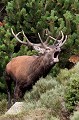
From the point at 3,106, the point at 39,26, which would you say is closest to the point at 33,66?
the point at 3,106

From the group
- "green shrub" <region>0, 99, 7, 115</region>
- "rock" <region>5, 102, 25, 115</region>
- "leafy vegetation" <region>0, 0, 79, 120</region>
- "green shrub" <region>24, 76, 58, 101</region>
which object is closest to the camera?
"rock" <region>5, 102, 25, 115</region>

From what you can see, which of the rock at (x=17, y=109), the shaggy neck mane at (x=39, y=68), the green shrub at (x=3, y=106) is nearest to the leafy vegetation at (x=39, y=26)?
the green shrub at (x=3, y=106)

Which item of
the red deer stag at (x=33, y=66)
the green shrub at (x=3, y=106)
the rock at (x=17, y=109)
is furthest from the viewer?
the green shrub at (x=3, y=106)

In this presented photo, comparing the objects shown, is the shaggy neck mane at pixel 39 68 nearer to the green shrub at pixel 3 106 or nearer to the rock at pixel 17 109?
the green shrub at pixel 3 106

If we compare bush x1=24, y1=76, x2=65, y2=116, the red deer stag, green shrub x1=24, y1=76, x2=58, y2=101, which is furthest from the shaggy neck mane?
green shrub x1=24, y1=76, x2=58, y2=101

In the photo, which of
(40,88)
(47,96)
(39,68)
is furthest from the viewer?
(39,68)

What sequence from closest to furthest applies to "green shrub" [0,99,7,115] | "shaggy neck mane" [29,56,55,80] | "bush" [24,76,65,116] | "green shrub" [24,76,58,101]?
"bush" [24,76,65,116] < "green shrub" [24,76,58,101] < "shaggy neck mane" [29,56,55,80] < "green shrub" [0,99,7,115]

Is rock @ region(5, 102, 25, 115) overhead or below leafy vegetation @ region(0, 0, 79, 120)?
below

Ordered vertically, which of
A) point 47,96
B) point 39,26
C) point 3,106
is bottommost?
point 3,106

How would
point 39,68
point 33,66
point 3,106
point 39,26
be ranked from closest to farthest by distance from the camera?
point 39,68
point 33,66
point 3,106
point 39,26

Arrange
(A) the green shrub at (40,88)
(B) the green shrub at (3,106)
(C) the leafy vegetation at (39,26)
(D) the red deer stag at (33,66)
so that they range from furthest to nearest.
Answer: (C) the leafy vegetation at (39,26), (B) the green shrub at (3,106), (D) the red deer stag at (33,66), (A) the green shrub at (40,88)

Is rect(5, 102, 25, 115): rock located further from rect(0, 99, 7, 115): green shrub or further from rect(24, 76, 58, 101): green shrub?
rect(0, 99, 7, 115): green shrub

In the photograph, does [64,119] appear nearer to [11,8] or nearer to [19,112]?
[19,112]

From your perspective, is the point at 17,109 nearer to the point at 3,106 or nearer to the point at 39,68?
the point at 39,68
